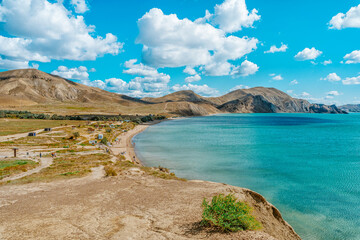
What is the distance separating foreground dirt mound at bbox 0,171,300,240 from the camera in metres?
10.4

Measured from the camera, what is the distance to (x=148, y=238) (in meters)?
9.95

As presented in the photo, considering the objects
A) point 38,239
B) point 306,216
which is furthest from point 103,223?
point 306,216

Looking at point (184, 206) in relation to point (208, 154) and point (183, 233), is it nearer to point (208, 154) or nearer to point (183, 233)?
point (183, 233)

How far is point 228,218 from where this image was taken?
34.0ft

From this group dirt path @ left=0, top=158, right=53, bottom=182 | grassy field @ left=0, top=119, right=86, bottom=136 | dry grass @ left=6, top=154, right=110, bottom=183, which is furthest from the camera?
grassy field @ left=0, top=119, right=86, bottom=136

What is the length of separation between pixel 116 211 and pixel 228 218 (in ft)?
23.0

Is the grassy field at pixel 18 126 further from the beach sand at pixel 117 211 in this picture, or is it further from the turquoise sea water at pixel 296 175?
the beach sand at pixel 117 211

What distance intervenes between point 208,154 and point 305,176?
19144mm

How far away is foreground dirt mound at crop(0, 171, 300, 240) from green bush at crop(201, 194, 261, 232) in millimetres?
403

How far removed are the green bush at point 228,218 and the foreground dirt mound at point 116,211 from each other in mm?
403

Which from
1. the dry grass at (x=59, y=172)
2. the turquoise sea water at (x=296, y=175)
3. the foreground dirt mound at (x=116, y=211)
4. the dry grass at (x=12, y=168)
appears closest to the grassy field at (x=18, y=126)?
the dry grass at (x=12, y=168)

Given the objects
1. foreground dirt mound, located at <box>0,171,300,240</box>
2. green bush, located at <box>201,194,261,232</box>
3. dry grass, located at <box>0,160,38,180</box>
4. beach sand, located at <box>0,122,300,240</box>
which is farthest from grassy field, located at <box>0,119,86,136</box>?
green bush, located at <box>201,194,261,232</box>

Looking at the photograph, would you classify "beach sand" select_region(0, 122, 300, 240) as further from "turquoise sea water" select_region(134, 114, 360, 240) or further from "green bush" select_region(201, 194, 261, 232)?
"turquoise sea water" select_region(134, 114, 360, 240)

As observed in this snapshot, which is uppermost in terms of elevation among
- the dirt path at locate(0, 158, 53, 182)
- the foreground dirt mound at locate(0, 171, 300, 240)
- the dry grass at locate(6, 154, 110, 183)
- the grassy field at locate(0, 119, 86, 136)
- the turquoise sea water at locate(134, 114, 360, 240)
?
the grassy field at locate(0, 119, 86, 136)
